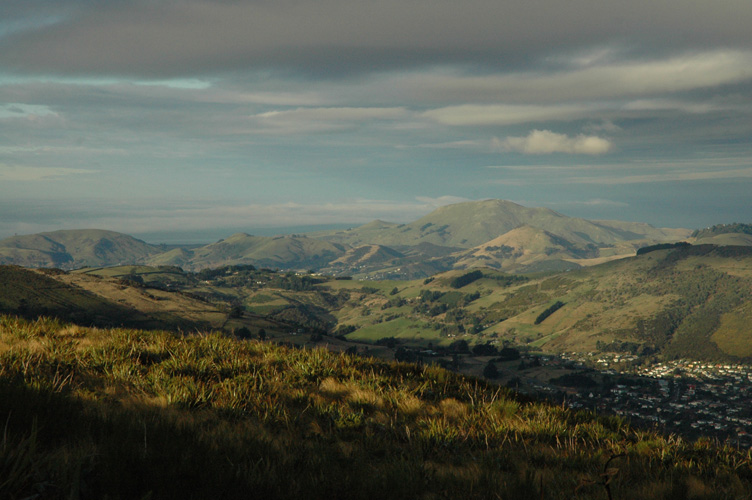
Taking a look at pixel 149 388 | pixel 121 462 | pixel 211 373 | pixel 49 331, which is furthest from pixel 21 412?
pixel 49 331

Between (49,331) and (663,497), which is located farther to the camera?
(49,331)

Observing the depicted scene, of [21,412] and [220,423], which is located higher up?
[21,412]

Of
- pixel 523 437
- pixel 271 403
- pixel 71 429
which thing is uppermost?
pixel 71 429

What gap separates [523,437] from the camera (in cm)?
805

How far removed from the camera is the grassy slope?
467 cm

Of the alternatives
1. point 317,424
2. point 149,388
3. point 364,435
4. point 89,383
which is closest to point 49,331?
point 89,383

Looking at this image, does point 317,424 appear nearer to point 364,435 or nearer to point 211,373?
point 364,435

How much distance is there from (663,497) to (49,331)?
575 inches

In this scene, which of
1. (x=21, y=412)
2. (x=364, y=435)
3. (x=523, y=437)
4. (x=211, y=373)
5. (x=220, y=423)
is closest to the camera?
(x=21, y=412)

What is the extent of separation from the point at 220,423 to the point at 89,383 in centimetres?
343

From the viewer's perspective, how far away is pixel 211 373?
9844mm

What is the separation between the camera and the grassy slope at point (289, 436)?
15.3 feet

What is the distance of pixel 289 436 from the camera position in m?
6.84

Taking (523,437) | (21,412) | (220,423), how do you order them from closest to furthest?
(21,412) → (220,423) → (523,437)
